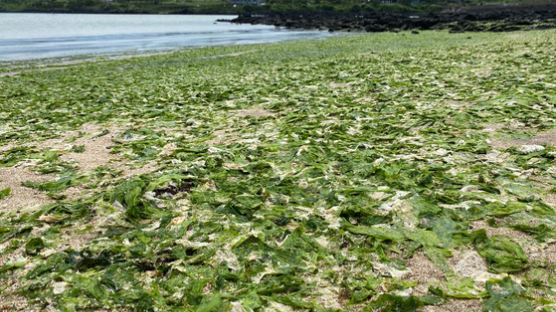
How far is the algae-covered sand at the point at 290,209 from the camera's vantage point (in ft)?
12.9

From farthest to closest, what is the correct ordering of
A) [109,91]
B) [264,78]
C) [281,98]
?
[264,78], [109,91], [281,98]

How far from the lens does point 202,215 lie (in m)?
5.43

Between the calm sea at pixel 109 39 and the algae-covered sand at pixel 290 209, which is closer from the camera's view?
the algae-covered sand at pixel 290 209

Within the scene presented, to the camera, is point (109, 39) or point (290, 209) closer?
point (290, 209)

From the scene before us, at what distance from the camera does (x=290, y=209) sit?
18.1 feet

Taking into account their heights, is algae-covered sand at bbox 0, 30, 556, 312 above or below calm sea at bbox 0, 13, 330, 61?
below

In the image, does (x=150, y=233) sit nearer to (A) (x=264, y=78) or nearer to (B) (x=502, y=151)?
(B) (x=502, y=151)

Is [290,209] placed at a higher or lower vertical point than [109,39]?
lower

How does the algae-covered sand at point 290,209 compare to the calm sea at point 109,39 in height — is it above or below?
below

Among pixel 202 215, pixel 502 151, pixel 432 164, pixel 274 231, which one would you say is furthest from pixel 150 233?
pixel 502 151

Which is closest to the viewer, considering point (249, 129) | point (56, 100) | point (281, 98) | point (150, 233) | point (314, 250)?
point (314, 250)

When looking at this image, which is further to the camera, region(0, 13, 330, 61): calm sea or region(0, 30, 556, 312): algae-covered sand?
region(0, 13, 330, 61): calm sea

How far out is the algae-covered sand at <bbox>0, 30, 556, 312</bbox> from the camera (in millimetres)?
3928

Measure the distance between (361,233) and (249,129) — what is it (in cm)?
564
